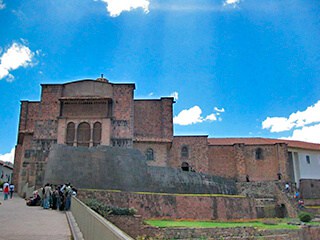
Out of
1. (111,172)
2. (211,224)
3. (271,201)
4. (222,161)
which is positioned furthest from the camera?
(222,161)

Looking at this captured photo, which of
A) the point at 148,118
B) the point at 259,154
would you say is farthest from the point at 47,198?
the point at 259,154

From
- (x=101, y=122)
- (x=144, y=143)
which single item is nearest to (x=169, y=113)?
(x=144, y=143)

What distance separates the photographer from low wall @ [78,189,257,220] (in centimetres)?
2016

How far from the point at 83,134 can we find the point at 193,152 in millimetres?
12488

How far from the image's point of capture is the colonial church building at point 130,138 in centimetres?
3319

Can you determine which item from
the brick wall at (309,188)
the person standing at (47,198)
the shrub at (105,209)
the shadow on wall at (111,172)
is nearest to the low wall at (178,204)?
the person standing at (47,198)

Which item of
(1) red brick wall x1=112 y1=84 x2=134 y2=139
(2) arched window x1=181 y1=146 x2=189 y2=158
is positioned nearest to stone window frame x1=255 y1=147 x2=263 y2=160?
(2) arched window x1=181 y1=146 x2=189 y2=158

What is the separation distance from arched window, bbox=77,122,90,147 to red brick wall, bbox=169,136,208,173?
32.0 ft

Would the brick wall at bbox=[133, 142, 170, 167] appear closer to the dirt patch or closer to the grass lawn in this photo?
the grass lawn

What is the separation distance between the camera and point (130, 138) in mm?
33312

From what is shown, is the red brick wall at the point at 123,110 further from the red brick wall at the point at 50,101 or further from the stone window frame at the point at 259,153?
the stone window frame at the point at 259,153

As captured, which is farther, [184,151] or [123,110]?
[184,151]

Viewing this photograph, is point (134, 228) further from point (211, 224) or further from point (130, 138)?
point (130, 138)

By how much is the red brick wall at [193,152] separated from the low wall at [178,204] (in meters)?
11.7
